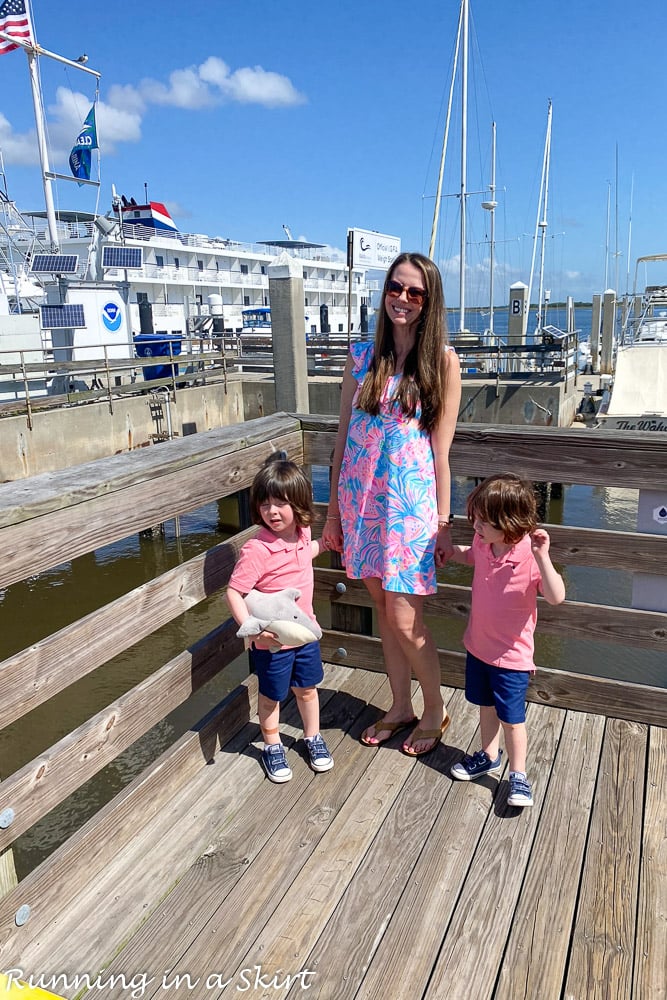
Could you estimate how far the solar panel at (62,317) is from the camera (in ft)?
56.4

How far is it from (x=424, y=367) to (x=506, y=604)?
2.71ft

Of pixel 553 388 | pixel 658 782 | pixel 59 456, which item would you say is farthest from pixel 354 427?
pixel 553 388

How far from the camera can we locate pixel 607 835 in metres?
2.12

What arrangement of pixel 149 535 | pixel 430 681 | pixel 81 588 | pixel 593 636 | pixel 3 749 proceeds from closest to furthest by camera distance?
1. pixel 430 681
2. pixel 593 636
3. pixel 3 749
4. pixel 81 588
5. pixel 149 535

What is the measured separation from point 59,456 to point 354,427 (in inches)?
443

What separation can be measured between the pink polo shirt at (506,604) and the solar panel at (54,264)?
18014 millimetres

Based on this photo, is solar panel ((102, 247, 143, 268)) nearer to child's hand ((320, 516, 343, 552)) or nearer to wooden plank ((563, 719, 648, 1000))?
child's hand ((320, 516, 343, 552))

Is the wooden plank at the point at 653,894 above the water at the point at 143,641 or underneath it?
above

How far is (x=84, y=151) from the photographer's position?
20844 mm

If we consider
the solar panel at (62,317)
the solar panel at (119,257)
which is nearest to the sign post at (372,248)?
the solar panel at (62,317)

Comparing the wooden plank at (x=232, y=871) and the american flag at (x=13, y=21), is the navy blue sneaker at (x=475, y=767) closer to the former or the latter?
the wooden plank at (x=232, y=871)

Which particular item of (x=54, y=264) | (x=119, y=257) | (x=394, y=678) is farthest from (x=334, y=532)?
(x=119, y=257)

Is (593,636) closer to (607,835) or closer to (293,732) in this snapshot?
(607,835)

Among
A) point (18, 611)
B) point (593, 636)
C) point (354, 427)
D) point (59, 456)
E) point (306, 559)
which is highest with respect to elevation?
point (354, 427)
